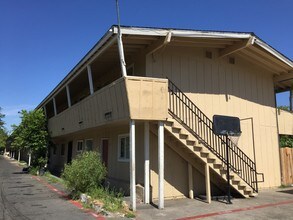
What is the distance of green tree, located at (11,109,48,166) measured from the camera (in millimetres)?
22641

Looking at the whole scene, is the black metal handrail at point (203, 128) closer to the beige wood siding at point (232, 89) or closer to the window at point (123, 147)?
the beige wood siding at point (232, 89)

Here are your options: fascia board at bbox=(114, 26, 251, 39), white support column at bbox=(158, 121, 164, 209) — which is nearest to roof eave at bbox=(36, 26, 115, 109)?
fascia board at bbox=(114, 26, 251, 39)

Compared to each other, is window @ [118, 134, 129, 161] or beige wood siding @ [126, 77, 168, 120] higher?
beige wood siding @ [126, 77, 168, 120]

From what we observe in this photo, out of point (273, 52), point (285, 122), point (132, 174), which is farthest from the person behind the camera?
point (285, 122)

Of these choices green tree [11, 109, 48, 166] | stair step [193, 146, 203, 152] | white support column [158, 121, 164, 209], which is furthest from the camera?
green tree [11, 109, 48, 166]

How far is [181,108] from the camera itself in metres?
12.1

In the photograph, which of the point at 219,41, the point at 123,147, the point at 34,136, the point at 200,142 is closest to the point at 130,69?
the point at 123,147

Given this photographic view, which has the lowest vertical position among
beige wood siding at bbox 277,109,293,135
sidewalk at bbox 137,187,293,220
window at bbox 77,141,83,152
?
sidewalk at bbox 137,187,293,220

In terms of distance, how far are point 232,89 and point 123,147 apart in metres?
5.56

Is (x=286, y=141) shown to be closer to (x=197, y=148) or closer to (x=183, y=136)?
(x=197, y=148)

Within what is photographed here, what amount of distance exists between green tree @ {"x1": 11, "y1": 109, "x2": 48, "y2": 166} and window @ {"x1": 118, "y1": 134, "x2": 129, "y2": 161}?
11.2 meters

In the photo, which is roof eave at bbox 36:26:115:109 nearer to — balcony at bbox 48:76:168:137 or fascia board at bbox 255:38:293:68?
balcony at bbox 48:76:168:137

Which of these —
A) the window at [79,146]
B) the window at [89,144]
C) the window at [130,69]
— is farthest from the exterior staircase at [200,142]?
the window at [79,146]

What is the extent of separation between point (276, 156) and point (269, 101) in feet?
9.01
